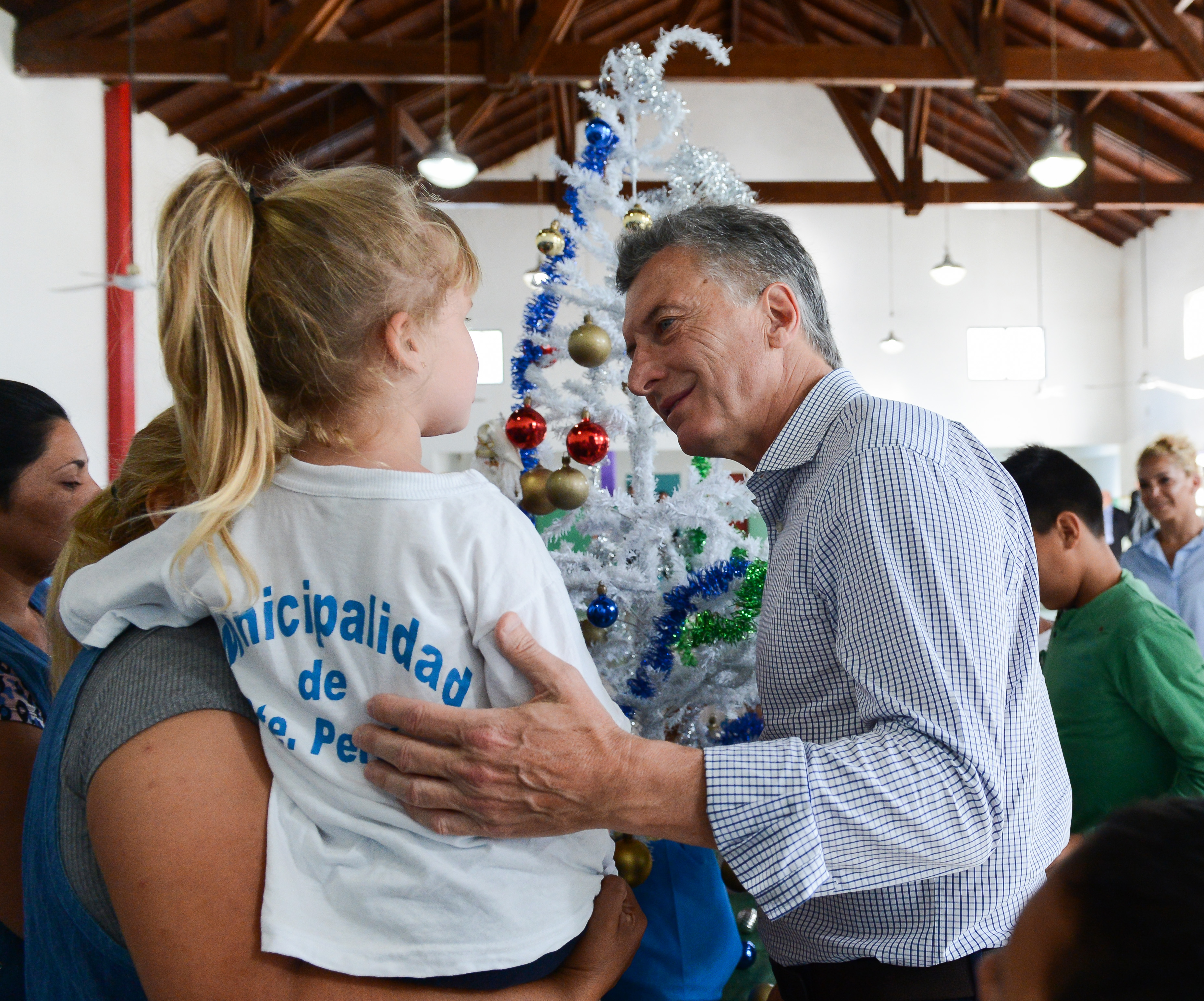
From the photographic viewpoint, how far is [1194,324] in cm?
1248

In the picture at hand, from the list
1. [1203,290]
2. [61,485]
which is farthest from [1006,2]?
[61,485]

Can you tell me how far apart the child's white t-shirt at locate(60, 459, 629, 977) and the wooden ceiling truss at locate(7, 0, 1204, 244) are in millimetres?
3456

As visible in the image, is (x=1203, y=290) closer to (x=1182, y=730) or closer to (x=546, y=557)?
(x=1182, y=730)

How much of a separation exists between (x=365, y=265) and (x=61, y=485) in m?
1.02

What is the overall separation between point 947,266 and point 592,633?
33.1 ft

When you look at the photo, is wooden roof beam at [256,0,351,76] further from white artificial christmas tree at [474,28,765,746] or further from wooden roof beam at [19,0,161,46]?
white artificial christmas tree at [474,28,765,746]

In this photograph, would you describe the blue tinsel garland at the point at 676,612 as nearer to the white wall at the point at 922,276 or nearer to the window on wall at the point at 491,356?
the window on wall at the point at 491,356

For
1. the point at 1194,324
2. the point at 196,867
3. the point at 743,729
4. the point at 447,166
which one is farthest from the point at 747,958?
the point at 1194,324

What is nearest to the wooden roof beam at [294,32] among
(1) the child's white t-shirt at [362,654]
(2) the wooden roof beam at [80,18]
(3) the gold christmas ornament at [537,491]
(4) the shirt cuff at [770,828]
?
(2) the wooden roof beam at [80,18]

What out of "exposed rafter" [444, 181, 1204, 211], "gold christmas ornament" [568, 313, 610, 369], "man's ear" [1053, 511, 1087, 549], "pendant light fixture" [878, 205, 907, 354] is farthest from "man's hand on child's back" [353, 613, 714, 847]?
"pendant light fixture" [878, 205, 907, 354]

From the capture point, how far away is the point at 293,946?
80 cm

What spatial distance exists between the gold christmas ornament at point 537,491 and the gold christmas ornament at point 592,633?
0.24m

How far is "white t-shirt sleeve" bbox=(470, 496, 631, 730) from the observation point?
0.84m

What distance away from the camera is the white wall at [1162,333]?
40.7 ft
